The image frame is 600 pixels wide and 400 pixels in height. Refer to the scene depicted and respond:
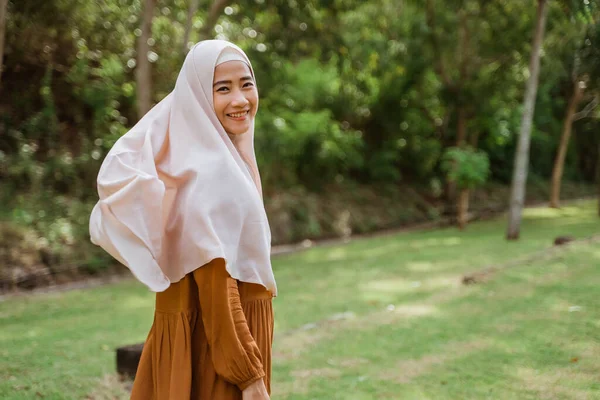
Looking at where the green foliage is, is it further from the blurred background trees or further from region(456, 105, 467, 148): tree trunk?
region(456, 105, 467, 148): tree trunk

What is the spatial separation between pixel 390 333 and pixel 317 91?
12.1 m

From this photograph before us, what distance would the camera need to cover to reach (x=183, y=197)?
6.92 feet

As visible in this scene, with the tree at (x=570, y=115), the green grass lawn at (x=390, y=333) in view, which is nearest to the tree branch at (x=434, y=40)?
the tree at (x=570, y=115)

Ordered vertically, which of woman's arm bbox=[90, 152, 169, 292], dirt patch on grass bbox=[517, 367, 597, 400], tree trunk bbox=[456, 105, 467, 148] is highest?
tree trunk bbox=[456, 105, 467, 148]

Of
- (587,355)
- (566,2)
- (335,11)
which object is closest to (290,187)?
(335,11)

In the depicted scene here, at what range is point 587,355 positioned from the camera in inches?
189

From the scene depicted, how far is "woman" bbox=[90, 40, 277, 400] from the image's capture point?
2.01 m

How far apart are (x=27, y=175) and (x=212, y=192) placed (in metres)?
10.6

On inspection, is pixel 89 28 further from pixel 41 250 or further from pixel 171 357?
pixel 171 357

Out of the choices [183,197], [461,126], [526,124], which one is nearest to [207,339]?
[183,197]

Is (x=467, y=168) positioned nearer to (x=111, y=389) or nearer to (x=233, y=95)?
(x=111, y=389)

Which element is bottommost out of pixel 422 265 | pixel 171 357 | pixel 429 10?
pixel 422 265

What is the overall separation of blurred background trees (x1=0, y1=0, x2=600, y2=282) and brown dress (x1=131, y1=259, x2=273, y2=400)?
18.0ft

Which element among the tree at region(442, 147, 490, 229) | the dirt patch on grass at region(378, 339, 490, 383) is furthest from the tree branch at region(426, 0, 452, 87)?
the dirt patch on grass at region(378, 339, 490, 383)
